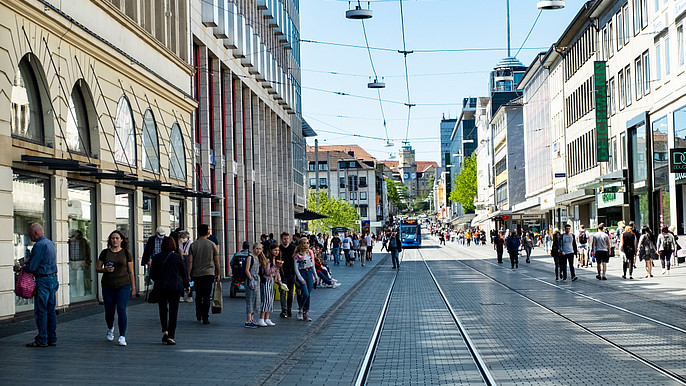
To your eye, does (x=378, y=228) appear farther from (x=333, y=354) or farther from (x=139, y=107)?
(x=333, y=354)

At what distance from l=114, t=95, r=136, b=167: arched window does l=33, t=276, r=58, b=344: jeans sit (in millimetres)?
9609

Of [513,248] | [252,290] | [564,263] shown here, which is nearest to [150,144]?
[252,290]

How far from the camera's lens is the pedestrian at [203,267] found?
1603cm

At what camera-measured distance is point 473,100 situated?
193250 mm

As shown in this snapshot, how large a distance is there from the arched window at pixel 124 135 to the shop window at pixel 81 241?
215 cm

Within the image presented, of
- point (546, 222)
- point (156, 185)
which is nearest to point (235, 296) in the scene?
point (156, 185)

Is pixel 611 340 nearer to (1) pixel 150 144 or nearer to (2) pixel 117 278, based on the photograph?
(2) pixel 117 278

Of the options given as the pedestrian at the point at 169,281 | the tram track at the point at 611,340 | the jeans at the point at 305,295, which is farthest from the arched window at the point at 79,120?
the tram track at the point at 611,340

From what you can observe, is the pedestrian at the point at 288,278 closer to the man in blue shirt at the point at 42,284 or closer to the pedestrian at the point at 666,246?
the man in blue shirt at the point at 42,284

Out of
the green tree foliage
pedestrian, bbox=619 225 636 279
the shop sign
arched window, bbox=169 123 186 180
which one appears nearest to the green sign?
the shop sign

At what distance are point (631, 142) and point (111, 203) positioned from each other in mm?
33903

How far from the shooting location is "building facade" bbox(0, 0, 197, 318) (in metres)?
16.2

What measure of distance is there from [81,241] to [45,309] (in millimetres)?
7215

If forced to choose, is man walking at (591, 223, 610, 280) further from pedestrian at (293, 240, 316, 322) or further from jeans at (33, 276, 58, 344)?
jeans at (33, 276, 58, 344)
